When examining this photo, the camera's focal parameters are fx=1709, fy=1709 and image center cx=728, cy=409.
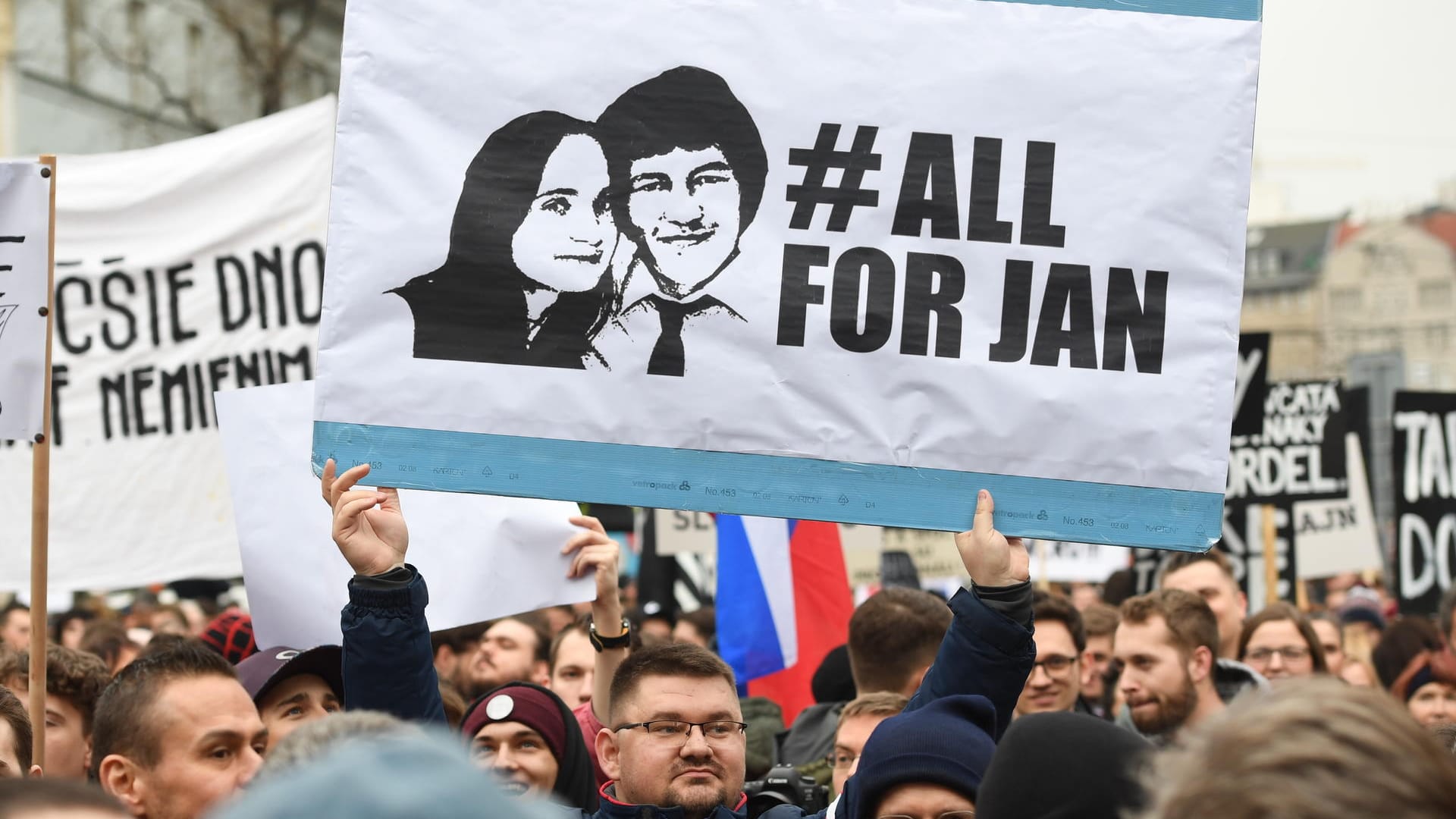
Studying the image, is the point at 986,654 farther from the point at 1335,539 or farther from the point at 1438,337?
the point at 1438,337

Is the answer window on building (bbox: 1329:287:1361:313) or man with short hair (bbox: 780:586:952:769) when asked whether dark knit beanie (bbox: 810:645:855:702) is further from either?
window on building (bbox: 1329:287:1361:313)

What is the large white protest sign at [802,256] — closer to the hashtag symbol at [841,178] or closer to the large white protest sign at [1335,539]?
the hashtag symbol at [841,178]

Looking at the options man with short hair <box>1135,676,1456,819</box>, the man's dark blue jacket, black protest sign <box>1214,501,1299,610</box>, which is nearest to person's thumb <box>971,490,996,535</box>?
the man's dark blue jacket

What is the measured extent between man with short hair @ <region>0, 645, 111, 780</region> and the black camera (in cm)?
189

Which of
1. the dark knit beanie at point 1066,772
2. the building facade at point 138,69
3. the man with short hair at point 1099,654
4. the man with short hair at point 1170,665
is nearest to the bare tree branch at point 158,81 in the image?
the building facade at point 138,69

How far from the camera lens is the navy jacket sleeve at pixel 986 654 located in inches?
139

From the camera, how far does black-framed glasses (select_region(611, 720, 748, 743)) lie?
13.2 ft

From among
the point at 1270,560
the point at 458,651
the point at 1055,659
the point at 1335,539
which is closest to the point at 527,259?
the point at 1055,659

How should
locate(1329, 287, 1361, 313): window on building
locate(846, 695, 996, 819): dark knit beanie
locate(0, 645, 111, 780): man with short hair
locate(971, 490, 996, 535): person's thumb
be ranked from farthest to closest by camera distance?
locate(1329, 287, 1361, 313): window on building
locate(0, 645, 111, 780): man with short hair
locate(971, 490, 996, 535): person's thumb
locate(846, 695, 996, 819): dark knit beanie

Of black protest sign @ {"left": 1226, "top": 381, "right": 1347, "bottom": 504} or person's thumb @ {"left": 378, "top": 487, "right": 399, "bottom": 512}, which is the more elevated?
black protest sign @ {"left": 1226, "top": 381, "right": 1347, "bottom": 504}

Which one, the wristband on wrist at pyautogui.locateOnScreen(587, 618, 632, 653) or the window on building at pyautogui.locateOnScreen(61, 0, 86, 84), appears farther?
the window on building at pyautogui.locateOnScreen(61, 0, 86, 84)

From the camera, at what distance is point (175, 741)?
363 centimetres

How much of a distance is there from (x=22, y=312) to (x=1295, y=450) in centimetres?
805

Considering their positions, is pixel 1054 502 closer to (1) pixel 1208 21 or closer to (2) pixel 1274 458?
(1) pixel 1208 21
